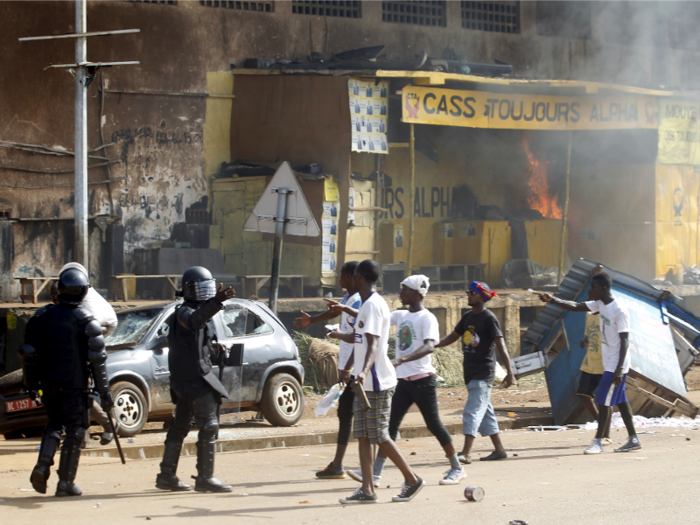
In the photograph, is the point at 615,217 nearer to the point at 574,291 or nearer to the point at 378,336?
the point at 574,291

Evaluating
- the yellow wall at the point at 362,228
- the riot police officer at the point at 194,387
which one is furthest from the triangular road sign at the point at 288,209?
the yellow wall at the point at 362,228

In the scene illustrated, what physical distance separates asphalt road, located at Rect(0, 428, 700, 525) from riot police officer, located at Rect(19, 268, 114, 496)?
0.34m

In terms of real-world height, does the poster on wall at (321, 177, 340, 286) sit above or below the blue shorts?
above

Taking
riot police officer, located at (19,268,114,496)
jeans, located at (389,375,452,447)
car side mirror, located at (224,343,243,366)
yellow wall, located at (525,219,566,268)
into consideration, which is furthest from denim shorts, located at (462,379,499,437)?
yellow wall, located at (525,219,566,268)

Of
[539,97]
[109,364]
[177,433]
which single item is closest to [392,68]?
[539,97]

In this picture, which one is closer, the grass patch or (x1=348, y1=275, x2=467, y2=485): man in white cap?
(x1=348, y1=275, x2=467, y2=485): man in white cap

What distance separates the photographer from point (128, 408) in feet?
30.3

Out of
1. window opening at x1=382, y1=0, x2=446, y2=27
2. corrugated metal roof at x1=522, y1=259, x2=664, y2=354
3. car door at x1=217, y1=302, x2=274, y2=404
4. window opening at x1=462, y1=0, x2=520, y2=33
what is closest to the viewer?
car door at x1=217, y1=302, x2=274, y2=404

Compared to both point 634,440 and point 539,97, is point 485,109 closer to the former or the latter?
point 539,97

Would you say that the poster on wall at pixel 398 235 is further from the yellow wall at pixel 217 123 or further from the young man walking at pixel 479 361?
the young man walking at pixel 479 361

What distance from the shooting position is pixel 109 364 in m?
9.09

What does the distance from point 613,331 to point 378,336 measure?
350 cm

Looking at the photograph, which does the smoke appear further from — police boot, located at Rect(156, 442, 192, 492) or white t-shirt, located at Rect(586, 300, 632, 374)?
police boot, located at Rect(156, 442, 192, 492)

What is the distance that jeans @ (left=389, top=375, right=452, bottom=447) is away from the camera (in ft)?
21.7
